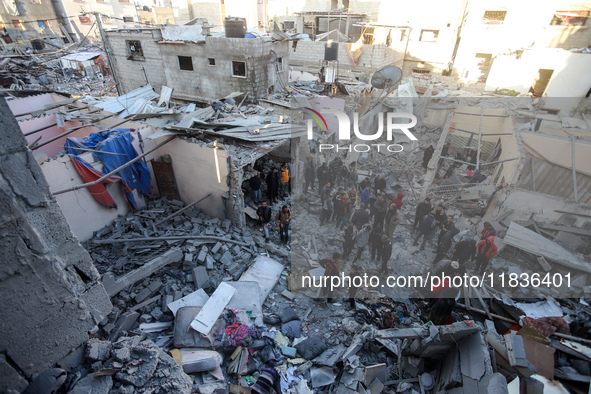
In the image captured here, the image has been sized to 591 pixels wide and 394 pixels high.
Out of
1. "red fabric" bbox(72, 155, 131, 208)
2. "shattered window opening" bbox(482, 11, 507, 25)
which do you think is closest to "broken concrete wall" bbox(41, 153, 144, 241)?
"red fabric" bbox(72, 155, 131, 208)

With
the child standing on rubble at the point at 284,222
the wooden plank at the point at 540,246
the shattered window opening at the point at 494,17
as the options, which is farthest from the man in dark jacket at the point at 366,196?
the shattered window opening at the point at 494,17

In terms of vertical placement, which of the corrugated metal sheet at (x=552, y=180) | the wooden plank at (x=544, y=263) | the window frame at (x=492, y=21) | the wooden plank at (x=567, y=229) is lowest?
the wooden plank at (x=544, y=263)

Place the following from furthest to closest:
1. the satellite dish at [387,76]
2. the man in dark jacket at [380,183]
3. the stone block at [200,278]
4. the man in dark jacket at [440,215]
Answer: the satellite dish at [387,76] → the man in dark jacket at [380,183] → the man in dark jacket at [440,215] → the stone block at [200,278]

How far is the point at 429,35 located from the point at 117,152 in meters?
28.4

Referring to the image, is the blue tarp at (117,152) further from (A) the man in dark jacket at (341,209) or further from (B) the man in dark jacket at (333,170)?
(B) the man in dark jacket at (333,170)

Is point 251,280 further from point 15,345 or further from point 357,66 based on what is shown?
point 357,66

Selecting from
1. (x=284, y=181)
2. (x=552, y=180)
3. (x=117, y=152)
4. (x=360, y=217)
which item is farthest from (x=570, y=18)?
(x=117, y=152)

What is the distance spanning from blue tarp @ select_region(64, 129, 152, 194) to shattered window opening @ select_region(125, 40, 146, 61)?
11.9m

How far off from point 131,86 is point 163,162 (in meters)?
13.6

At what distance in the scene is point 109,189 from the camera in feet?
25.9

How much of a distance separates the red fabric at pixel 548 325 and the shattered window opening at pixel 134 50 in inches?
839

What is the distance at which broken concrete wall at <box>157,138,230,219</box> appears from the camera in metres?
8.00

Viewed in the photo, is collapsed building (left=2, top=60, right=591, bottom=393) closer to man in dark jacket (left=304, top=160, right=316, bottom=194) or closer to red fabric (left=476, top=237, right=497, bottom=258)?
man in dark jacket (left=304, top=160, right=316, bottom=194)

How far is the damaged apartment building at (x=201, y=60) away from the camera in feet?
46.7
